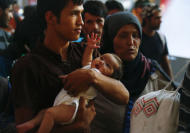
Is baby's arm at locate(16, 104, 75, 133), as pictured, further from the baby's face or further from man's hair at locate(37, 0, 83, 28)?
man's hair at locate(37, 0, 83, 28)

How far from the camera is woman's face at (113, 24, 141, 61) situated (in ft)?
5.97

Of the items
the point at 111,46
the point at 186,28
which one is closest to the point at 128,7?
the point at 186,28

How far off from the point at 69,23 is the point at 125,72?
82 centimetres

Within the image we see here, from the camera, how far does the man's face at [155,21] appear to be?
10.8 feet

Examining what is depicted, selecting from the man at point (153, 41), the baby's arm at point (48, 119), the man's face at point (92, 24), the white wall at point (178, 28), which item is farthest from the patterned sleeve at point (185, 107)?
the white wall at point (178, 28)

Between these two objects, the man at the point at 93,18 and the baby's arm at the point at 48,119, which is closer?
the baby's arm at the point at 48,119

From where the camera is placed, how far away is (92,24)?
227 cm

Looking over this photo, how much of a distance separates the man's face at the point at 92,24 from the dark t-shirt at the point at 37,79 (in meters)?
0.93

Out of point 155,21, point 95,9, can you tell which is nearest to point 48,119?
point 95,9

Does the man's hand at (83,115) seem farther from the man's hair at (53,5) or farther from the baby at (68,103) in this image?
the man's hair at (53,5)

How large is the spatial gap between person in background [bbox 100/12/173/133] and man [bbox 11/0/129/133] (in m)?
0.43

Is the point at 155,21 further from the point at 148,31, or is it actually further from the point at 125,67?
the point at 125,67

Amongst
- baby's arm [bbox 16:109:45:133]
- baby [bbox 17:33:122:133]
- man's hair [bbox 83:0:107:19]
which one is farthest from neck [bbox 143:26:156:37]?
baby's arm [bbox 16:109:45:133]

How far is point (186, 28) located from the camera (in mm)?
5066
